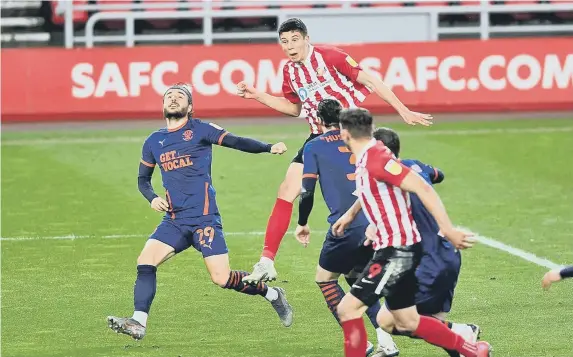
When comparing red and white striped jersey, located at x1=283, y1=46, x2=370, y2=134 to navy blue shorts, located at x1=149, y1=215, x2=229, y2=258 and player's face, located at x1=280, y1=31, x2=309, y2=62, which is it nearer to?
player's face, located at x1=280, y1=31, x2=309, y2=62

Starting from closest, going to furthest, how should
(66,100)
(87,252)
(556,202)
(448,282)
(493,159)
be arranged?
(448,282) < (87,252) < (556,202) < (493,159) < (66,100)

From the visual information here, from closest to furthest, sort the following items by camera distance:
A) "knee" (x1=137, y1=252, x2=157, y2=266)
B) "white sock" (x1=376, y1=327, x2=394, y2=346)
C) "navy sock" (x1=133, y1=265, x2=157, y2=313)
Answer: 1. "white sock" (x1=376, y1=327, x2=394, y2=346)
2. "navy sock" (x1=133, y1=265, x2=157, y2=313)
3. "knee" (x1=137, y1=252, x2=157, y2=266)

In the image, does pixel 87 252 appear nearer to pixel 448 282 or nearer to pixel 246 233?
pixel 246 233

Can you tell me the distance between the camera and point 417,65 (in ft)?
80.9

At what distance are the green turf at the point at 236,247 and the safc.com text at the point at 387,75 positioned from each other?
1.01 metres

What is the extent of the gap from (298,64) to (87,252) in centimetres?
403

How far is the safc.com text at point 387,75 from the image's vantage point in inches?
955

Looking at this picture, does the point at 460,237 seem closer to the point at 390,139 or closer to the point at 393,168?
the point at 393,168

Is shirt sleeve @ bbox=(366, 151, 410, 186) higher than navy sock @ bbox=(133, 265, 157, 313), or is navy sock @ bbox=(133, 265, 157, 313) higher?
shirt sleeve @ bbox=(366, 151, 410, 186)

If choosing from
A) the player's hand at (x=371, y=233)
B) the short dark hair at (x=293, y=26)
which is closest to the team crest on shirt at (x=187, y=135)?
the short dark hair at (x=293, y=26)

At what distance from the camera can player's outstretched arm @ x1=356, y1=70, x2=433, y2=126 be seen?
1098 cm

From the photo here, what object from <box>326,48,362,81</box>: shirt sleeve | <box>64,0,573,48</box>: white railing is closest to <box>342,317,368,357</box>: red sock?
<box>326,48,362,81</box>: shirt sleeve

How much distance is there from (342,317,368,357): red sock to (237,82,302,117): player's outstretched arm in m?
A: 3.20

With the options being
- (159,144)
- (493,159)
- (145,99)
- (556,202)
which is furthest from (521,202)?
(145,99)
